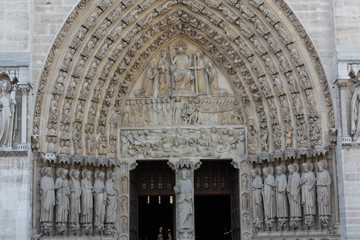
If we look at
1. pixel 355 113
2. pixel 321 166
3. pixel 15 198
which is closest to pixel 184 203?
pixel 321 166

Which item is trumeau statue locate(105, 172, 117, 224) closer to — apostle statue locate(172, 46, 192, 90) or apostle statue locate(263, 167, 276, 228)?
apostle statue locate(172, 46, 192, 90)

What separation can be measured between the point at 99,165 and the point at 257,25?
13.4 feet

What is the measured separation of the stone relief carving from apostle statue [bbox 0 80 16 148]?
258cm

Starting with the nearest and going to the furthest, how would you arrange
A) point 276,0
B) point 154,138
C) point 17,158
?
1. point 17,158
2. point 276,0
3. point 154,138

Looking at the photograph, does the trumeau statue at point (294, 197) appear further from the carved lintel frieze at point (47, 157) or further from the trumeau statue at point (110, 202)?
the carved lintel frieze at point (47, 157)

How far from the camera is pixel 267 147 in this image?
44.4ft

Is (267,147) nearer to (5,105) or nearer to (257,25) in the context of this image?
(257,25)

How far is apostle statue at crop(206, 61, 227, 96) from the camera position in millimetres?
14156

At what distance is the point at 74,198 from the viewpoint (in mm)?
12828

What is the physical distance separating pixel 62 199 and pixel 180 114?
3024 millimetres

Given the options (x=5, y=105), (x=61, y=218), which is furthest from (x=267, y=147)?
(x=5, y=105)

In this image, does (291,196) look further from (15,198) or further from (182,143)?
(15,198)

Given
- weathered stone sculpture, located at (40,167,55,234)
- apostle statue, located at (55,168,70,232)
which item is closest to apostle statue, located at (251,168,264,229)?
apostle statue, located at (55,168,70,232)

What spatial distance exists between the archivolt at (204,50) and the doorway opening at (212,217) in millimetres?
5527
